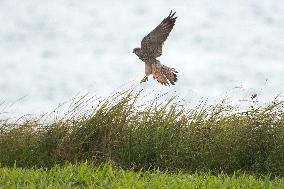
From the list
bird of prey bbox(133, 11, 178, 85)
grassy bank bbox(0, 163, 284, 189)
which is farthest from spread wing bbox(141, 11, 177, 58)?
grassy bank bbox(0, 163, 284, 189)

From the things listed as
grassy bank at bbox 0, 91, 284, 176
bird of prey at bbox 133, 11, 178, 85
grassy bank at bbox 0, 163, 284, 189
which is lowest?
grassy bank at bbox 0, 163, 284, 189

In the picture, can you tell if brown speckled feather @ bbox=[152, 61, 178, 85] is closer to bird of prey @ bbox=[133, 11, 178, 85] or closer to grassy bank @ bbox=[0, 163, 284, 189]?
bird of prey @ bbox=[133, 11, 178, 85]

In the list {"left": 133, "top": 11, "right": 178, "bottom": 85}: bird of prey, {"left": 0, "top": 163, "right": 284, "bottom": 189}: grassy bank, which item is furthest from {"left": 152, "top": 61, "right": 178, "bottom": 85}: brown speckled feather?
{"left": 0, "top": 163, "right": 284, "bottom": 189}: grassy bank

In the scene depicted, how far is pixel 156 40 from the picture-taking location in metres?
11.0

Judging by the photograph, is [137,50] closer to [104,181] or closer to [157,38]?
[157,38]

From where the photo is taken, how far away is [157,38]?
36.2 ft

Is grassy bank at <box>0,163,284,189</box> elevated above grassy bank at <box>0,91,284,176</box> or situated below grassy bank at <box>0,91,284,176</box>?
below

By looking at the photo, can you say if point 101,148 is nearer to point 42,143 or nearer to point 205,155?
point 42,143

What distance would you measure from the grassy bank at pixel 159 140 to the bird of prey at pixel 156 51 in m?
0.93

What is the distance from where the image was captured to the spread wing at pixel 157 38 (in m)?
10.8

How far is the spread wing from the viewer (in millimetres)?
10845

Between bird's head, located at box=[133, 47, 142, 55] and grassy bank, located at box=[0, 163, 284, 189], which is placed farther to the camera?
bird's head, located at box=[133, 47, 142, 55]

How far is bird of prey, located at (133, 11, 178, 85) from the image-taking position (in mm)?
10758

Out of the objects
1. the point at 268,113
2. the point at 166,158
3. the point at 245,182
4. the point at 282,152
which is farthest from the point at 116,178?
the point at 268,113
